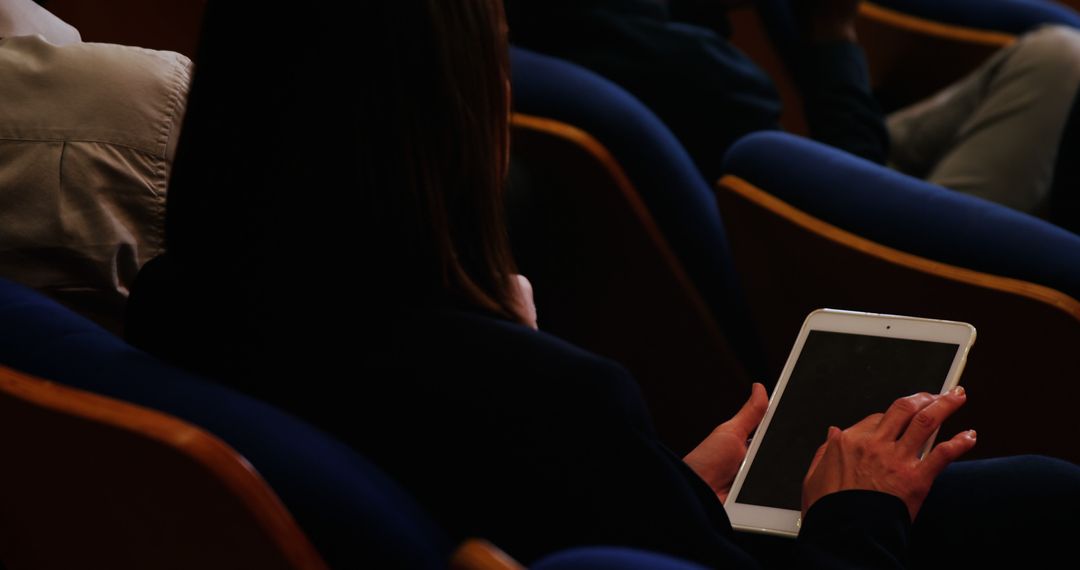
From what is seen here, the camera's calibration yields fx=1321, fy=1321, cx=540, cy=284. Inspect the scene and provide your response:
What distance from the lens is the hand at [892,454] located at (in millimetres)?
846

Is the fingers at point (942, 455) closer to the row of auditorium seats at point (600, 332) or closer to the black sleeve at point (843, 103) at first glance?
the row of auditorium seats at point (600, 332)

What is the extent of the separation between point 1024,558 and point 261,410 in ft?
1.74

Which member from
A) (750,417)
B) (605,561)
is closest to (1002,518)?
(750,417)

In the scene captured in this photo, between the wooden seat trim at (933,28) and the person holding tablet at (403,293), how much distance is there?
1533mm

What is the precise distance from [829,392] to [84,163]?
565 millimetres

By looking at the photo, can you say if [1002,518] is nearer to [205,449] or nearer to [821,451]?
[821,451]

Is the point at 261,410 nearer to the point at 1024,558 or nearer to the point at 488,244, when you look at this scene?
the point at 488,244

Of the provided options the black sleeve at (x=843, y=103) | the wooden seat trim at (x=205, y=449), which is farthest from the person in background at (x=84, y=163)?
the black sleeve at (x=843, y=103)

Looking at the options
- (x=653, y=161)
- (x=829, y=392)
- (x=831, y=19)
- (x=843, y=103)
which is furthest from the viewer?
(x=831, y=19)

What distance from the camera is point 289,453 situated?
700mm

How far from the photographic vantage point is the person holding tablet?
2.29 feet

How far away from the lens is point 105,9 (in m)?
1.13

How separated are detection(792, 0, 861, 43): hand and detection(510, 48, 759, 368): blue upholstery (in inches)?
15.7

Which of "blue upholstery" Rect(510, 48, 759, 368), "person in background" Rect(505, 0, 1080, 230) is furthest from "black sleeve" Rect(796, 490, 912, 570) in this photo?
"person in background" Rect(505, 0, 1080, 230)
